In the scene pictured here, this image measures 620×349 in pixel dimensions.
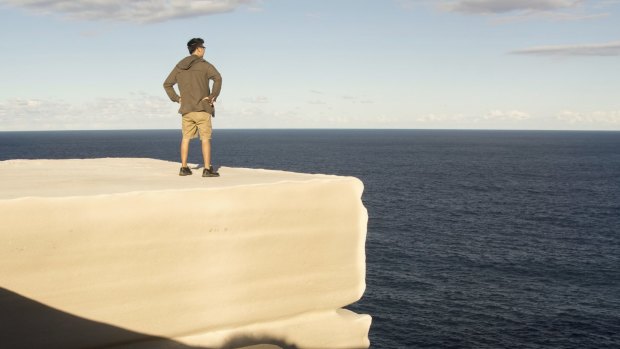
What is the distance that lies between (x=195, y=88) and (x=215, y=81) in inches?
8.7

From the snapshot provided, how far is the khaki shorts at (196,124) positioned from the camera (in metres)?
6.88

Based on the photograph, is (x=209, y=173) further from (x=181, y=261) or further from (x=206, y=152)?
(x=181, y=261)

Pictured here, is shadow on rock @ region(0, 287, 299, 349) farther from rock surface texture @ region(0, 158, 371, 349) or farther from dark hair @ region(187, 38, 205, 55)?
dark hair @ region(187, 38, 205, 55)

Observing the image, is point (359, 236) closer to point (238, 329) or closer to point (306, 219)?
point (306, 219)

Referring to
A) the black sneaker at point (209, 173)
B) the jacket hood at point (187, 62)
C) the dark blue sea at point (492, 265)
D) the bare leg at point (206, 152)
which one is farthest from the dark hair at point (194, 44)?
the dark blue sea at point (492, 265)

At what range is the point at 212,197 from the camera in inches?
206

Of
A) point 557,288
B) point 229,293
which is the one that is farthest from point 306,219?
point 557,288

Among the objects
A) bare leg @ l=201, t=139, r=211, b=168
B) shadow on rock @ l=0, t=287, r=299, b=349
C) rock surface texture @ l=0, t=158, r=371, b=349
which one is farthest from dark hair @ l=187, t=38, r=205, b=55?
shadow on rock @ l=0, t=287, r=299, b=349

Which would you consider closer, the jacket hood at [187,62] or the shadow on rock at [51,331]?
the shadow on rock at [51,331]

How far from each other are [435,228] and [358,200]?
60937 millimetres

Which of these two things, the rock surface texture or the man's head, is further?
the man's head

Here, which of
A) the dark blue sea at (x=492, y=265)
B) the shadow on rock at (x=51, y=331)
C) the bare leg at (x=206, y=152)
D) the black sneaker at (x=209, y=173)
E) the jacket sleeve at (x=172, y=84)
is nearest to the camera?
the shadow on rock at (x=51, y=331)

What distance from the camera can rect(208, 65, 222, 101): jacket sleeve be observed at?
22.0ft

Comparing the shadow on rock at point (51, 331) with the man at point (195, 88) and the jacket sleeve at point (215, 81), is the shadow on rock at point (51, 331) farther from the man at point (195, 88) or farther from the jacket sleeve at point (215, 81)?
the jacket sleeve at point (215, 81)
